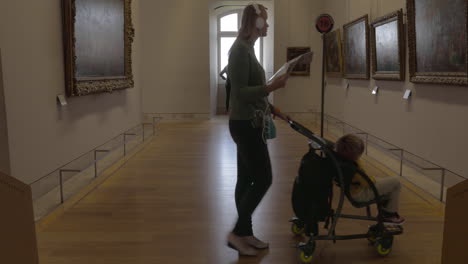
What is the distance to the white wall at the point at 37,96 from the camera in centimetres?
549

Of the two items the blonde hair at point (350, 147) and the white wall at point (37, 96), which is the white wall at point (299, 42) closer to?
the white wall at point (37, 96)

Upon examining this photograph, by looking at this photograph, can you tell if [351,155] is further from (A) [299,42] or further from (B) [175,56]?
(A) [299,42]

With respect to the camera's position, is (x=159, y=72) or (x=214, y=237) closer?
(x=214, y=237)

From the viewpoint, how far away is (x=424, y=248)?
4398 mm

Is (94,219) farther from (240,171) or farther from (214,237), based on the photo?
(240,171)

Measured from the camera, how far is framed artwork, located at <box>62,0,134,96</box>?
7.15 meters

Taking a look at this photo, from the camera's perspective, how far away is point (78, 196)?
6348 mm

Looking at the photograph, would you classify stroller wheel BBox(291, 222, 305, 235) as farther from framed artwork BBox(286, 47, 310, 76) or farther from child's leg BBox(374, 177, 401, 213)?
framed artwork BBox(286, 47, 310, 76)

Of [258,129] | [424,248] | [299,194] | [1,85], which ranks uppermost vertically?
[1,85]

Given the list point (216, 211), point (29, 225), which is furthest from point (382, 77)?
point (29, 225)

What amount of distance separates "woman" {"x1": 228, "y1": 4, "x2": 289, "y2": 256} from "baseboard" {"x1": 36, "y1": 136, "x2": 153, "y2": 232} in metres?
2.70

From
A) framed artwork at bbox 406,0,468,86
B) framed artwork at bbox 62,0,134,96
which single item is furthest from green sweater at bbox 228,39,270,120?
framed artwork at bbox 62,0,134,96

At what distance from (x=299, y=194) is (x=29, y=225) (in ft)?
8.00

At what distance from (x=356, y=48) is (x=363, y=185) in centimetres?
805
